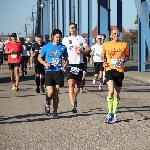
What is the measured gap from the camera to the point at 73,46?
1202 cm

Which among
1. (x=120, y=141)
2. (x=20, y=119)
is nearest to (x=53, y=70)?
(x=20, y=119)

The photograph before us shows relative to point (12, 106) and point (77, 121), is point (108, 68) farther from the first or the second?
point (12, 106)

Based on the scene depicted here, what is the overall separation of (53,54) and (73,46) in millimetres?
932

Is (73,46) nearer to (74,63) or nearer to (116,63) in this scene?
(74,63)

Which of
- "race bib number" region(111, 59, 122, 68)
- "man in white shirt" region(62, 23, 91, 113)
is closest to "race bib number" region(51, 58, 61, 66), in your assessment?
"man in white shirt" region(62, 23, 91, 113)

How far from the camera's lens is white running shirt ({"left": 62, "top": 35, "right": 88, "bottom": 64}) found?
39.4 feet

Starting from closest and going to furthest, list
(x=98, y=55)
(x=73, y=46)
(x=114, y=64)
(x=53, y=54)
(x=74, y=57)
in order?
(x=114, y=64) < (x=53, y=54) < (x=73, y=46) < (x=74, y=57) < (x=98, y=55)

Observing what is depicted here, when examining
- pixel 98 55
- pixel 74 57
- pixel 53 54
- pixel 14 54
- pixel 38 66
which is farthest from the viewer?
pixel 98 55

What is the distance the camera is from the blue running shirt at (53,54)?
36.7 ft

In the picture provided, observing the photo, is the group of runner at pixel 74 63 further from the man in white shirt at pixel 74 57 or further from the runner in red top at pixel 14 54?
the runner in red top at pixel 14 54

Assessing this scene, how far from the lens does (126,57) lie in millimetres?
10750

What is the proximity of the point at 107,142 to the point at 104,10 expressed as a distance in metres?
31.0

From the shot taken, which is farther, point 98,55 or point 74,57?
point 98,55

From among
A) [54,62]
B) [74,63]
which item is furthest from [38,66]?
[54,62]
